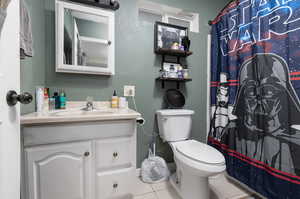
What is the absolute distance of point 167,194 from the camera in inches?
50.8

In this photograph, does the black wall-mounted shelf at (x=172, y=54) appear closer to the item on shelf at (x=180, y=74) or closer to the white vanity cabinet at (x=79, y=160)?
the item on shelf at (x=180, y=74)

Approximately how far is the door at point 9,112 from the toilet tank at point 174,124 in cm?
112

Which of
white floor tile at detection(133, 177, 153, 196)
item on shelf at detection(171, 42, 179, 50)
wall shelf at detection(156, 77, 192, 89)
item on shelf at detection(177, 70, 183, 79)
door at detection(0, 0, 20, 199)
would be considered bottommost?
white floor tile at detection(133, 177, 153, 196)

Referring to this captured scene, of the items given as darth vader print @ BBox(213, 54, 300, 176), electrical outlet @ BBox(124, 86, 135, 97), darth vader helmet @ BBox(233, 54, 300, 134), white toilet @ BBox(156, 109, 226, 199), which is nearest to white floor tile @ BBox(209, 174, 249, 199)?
white toilet @ BBox(156, 109, 226, 199)

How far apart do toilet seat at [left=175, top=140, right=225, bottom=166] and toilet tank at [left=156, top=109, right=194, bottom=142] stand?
0.11 metres

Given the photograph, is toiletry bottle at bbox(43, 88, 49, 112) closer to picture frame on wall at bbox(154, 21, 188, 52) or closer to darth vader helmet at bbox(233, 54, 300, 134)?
picture frame on wall at bbox(154, 21, 188, 52)

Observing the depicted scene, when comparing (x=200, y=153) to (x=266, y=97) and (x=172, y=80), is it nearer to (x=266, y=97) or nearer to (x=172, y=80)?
(x=266, y=97)

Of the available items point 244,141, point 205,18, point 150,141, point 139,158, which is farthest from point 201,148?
point 205,18

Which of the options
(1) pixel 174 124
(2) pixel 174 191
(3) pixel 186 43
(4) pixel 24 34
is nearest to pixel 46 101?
(4) pixel 24 34

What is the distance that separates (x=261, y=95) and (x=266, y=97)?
4cm

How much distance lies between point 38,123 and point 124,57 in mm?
975

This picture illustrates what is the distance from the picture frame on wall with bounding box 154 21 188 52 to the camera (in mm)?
1546

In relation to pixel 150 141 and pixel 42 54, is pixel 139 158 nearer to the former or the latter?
pixel 150 141

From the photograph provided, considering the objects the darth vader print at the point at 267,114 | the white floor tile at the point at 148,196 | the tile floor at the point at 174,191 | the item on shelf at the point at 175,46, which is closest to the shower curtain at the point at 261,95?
the darth vader print at the point at 267,114
